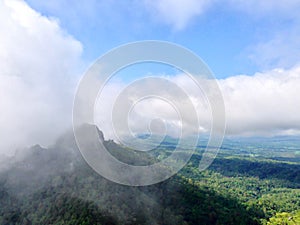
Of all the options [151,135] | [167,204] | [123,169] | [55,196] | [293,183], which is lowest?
[293,183]

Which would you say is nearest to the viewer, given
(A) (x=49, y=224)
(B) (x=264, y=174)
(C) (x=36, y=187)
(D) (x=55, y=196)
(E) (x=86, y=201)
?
(A) (x=49, y=224)

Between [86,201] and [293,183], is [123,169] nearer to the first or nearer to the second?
[86,201]

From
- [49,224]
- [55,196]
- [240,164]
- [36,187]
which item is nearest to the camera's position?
[49,224]

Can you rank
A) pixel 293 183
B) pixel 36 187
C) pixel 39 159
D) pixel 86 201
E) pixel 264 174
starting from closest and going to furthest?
1. pixel 86 201
2. pixel 36 187
3. pixel 39 159
4. pixel 293 183
5. pixel 264 174

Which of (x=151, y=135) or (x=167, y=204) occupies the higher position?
(x=151, y=135)

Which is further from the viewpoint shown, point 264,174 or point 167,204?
point 264,174

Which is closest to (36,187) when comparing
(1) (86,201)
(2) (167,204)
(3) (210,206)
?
(1) (86,201)

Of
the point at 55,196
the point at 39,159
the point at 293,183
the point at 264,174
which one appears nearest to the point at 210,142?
the point at 55,196

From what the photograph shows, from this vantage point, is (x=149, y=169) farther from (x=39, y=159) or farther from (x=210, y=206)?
(x=39, y=159)

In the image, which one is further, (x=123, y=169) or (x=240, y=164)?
(x=240, y=164)
